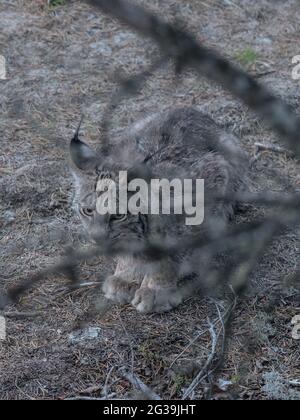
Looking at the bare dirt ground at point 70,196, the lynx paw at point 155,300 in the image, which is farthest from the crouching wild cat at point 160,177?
the bare dirt ground at point 70,196

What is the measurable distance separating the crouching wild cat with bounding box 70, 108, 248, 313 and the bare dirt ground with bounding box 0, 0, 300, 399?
0.45 ft

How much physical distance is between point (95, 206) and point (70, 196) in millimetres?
1327

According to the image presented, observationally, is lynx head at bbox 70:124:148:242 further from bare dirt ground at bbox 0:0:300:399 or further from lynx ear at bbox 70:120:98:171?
bare dirt ground at bbox 0:0:300:399

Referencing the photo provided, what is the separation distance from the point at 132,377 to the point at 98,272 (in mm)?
889

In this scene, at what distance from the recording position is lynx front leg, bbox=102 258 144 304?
402 centimetres

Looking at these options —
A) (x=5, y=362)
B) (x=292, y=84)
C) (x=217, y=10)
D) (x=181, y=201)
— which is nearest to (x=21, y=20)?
(x=217, y=10)

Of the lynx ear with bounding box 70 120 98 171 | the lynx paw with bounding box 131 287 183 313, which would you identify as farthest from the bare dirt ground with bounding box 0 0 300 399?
the lynx ear with bounding box 70 120 98 171

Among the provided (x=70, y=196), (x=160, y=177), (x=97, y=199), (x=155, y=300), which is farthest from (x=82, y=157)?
(x=70, y=196)

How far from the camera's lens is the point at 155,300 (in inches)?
155

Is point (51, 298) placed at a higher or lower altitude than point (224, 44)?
lower

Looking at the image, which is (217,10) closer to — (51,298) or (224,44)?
(224,44)

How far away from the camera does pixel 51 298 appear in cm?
407

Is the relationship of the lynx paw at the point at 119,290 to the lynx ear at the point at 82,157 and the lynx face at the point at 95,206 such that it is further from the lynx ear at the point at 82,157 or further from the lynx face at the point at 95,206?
the lynx ear at the point at 82,157

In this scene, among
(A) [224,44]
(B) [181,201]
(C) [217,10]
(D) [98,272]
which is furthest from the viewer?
(C) [217,10]
